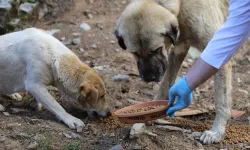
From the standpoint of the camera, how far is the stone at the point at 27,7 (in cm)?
834

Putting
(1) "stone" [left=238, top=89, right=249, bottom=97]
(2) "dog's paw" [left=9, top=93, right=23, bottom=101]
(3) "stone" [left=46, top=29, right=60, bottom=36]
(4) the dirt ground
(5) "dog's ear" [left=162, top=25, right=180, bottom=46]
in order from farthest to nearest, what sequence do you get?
(3) "stone" [left=46, top=29, right=60, bottom=36] → (1) "stone" [left=238, top=89, right=249, bottom=97] → (2) "dog's paw" [left=9, top=93, right=23, bottom=101] → (5) "dog's ear" [left=162, top=25, right=180, bottom=46] → (4) the dirt ground

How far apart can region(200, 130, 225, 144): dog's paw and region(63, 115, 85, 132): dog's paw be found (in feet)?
4.18

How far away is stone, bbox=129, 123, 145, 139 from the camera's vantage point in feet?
15.8

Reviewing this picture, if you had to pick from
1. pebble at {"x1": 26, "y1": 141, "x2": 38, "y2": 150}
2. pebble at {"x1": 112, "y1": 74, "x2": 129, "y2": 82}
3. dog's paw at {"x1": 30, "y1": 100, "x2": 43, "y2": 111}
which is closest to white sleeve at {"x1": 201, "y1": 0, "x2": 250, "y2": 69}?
pebble at {"x1": 26, "y1": 141, "x2": 38, "y2": 150}

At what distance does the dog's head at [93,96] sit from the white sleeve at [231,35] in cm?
179

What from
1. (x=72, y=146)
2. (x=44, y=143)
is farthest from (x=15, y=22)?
(x=72, y=146)

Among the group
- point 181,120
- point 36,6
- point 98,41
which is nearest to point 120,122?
point 181,120

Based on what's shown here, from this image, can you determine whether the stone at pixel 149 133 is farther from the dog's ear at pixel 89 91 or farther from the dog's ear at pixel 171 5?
the dog's ear at pixel 171 5

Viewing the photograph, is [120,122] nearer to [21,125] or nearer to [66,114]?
[66,114]

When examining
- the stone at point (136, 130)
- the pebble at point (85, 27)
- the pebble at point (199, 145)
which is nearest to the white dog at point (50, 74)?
the stone at point (136, 130)

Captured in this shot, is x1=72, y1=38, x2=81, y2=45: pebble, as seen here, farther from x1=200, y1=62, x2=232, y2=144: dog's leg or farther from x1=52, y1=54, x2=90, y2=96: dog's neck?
x1=200, y1=62, x2=232, y2=144: dog's leg

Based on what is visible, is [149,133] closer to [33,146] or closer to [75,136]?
[75,136]

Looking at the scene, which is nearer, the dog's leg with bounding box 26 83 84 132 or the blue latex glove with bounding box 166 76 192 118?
the blue latex glove with bounding box 166 76 192 118

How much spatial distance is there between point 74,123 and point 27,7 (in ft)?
12.8
